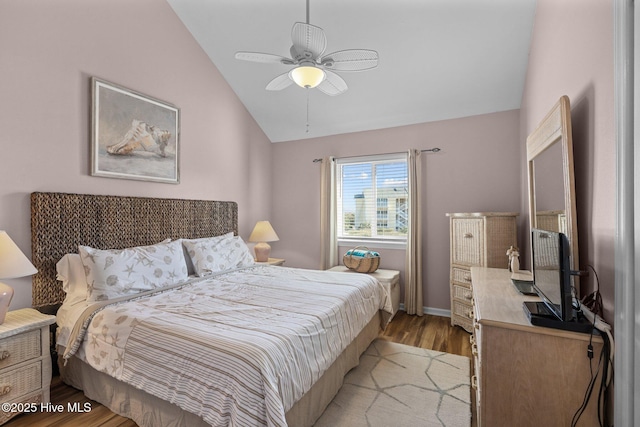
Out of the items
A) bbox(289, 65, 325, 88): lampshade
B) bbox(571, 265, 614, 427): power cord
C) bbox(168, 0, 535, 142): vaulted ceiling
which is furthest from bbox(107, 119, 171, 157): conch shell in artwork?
bbox(571, 265, 614, 427): power cord

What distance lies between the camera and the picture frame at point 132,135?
264 centimetres

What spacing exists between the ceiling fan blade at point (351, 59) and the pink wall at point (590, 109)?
1113 millimetres

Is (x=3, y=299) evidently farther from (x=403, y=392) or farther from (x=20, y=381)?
(x=403, y=392)

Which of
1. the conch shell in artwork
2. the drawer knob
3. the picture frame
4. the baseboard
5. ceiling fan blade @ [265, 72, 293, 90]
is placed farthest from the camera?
the baseboard

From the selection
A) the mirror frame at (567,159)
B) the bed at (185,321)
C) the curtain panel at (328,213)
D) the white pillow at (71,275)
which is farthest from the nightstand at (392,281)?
the white pillow at (71,275)

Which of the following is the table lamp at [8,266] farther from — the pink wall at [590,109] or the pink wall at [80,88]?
the pink wall at [590,109]

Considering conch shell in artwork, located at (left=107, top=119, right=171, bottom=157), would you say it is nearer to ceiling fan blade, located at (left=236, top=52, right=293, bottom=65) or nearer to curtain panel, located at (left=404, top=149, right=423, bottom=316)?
ceiling fan blade, located at (left=236, top=52, right=293, bottom=65)

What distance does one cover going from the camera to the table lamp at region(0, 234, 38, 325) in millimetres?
1818

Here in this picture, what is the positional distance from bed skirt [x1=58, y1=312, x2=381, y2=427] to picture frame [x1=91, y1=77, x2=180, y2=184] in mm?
1603

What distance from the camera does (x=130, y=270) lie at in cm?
230

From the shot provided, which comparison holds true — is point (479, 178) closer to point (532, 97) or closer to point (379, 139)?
point (532, 97)

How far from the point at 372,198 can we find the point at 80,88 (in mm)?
3390

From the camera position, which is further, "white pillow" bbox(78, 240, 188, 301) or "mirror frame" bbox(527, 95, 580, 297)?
"white pillow" bbox(78, 240, 188, 301)

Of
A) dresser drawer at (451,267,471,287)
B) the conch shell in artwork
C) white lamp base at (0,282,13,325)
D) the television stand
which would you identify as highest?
the conch shell in artwork
